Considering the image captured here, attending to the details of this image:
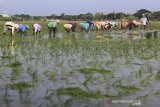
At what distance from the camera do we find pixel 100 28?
101ft

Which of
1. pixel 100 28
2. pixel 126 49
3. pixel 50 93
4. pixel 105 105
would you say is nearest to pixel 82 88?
pixel 50 93

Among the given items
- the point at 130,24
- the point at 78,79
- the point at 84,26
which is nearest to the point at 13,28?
the point at 84,26

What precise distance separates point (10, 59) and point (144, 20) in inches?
836

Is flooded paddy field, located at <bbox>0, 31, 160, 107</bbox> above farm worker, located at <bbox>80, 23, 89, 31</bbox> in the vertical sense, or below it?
above

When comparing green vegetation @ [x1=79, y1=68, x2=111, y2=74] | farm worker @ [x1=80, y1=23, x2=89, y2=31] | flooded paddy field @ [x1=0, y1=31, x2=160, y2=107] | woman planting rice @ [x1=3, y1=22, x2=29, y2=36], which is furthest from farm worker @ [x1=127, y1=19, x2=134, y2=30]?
green vegetation @ [x1=79, y1=68, x2=111, y2=74]

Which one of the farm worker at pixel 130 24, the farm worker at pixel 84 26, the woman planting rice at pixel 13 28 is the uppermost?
the woman planting rice at pixel 13 28

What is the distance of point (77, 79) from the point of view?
8.20 metres

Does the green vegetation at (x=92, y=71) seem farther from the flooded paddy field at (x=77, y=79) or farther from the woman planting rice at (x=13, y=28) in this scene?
the woman planting rice at (x=13, y=28)

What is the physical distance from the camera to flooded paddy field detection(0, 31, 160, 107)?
20.8 feet

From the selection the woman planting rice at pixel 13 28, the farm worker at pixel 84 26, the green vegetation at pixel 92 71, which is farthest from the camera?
the farm worker at pixel 84 26

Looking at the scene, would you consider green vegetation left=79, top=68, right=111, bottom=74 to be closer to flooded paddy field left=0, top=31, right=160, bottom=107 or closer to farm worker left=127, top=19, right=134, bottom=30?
flooded paddy field left=0, top=31, right=160, bottom=107

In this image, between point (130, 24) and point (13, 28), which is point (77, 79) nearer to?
point (13, 28)

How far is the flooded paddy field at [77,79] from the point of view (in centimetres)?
634

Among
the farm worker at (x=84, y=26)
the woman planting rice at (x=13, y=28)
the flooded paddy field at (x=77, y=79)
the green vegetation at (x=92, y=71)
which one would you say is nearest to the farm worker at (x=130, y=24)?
the farm worker at (x=84, y=26)
